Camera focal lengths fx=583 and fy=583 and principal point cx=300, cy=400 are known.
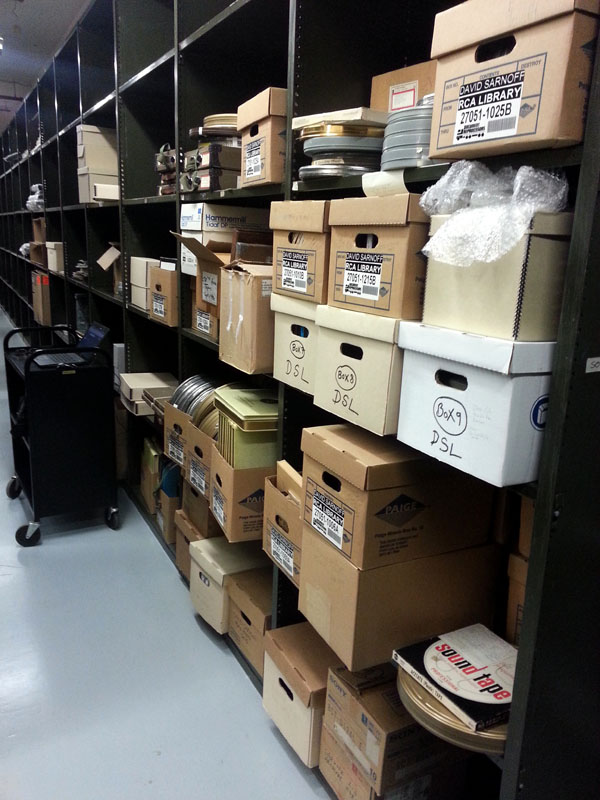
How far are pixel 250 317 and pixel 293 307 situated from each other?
0.71 feet

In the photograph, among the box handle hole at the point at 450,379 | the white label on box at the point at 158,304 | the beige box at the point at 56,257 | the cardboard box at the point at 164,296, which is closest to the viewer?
the box handle hole at the point at 450,379

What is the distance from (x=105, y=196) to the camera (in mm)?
3359

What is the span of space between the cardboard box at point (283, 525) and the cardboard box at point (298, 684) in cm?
25

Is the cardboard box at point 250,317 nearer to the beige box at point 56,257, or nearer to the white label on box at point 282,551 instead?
the white label on box at point 282,551

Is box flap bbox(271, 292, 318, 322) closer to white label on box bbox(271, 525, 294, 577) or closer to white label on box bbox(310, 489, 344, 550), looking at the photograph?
white label on box bbox(310, 489, 344, 550)

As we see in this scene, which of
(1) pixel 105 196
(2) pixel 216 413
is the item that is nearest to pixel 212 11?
(1) pixel 105 196

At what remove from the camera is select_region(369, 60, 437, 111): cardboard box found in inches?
56.4

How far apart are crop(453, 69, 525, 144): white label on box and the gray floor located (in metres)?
1.65

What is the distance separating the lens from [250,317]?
169 centimetres

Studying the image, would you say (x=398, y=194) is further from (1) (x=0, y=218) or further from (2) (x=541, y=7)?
(1) (x=0, y=218)

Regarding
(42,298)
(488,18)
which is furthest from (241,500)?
(42,298)

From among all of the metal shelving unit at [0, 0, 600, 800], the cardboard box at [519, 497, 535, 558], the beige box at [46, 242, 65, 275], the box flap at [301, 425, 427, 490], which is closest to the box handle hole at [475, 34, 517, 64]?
the metal shelving unit at [0, 0, 600, 800]

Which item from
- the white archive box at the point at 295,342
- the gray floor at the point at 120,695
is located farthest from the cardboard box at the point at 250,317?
the gray floor at the point at 120,695

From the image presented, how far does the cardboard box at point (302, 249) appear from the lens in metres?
1.37
